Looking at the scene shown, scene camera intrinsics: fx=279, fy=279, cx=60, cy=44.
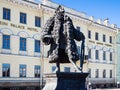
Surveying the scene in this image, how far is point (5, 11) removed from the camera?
25.9 m

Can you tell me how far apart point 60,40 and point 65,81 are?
1.41 meters

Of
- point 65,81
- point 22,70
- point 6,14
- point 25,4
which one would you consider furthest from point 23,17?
point 65,81

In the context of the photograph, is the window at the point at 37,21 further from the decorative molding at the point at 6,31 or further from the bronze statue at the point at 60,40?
the bronze statue at the point at 60,40

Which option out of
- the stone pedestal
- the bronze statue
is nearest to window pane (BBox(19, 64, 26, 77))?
the bronze statue

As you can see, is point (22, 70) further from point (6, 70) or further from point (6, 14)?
point (6, 14)

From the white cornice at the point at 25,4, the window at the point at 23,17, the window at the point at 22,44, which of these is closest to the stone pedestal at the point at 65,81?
the white cornice at the point at 25,4

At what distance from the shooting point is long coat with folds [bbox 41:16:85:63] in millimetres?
9070

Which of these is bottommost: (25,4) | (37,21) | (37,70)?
(37,70)

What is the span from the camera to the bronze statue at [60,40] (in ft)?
29.8

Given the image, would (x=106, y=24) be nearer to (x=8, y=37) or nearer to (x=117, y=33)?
(x=117, y=33)

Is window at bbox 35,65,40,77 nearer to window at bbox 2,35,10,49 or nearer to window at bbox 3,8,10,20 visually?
window at bbox 2,35,10,49

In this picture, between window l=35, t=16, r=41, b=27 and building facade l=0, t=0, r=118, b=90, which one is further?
window l=35, t=16, r=41, b=27

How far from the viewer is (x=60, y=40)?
923cm

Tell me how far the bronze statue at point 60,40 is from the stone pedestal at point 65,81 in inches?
13.1
